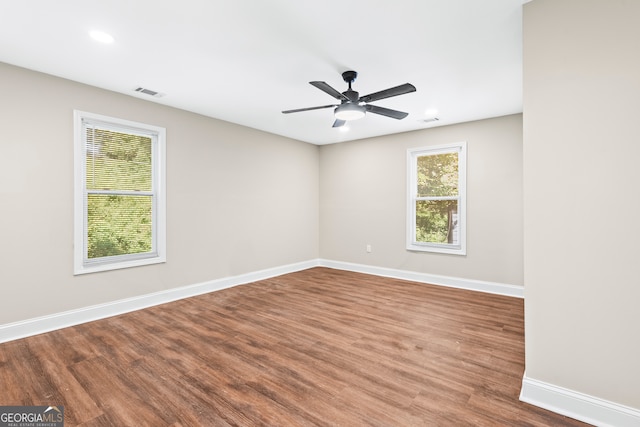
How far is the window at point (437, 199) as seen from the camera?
4827 mm

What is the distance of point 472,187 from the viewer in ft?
15.4

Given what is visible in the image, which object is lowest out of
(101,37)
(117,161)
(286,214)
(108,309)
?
(108,309)

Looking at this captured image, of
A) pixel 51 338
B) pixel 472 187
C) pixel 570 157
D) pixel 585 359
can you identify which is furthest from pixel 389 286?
pixel 51 338

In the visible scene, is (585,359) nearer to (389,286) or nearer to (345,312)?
(345,312)

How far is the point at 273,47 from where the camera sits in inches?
101

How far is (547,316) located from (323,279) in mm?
3776

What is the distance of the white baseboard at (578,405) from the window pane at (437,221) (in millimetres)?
3211

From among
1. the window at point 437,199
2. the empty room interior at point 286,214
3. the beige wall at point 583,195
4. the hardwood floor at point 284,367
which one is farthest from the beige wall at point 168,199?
the beige wall at point 583,195

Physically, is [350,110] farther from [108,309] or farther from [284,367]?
[108,309]

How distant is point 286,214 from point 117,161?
2932 mm

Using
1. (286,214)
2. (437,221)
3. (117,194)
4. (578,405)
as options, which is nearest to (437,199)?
(437,221)

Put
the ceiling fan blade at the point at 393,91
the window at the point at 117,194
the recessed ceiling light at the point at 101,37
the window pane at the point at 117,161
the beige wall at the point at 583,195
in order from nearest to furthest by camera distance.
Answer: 1. the beige wall at the point at 583,195
2. the recessed ceiling light at the point at 101,37
3. the ceiling fan blade at the point at 393,91
4. the window at the point at 117,194
5. the window pane at the point at 117,161

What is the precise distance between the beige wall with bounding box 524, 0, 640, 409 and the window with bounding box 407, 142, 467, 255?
2999 millimetres

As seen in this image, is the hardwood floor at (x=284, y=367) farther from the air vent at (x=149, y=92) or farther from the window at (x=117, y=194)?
the air vent at (x=149, y=92)
